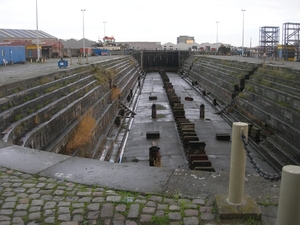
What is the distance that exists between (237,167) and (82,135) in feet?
26.7

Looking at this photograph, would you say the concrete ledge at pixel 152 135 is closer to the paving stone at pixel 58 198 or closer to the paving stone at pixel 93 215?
the paving stone at pixel 58 198

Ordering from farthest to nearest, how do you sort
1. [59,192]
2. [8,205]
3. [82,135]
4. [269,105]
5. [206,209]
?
[269,105] < [82,135] < [59,192] < [8,205] < [206,209]

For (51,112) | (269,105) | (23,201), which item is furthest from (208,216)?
(269,105)

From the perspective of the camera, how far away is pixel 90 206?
4.06 metres

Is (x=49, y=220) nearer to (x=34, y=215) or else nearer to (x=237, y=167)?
(x=34, y=215)

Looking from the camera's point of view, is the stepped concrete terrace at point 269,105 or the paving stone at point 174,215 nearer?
the paving stone at point 174,215

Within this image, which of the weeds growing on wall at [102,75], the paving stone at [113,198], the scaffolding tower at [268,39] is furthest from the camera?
the scaffolding tower at [268,39]

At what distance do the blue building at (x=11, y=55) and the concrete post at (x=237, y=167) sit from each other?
2425cm

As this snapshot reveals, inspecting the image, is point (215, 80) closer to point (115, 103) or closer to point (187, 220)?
point (115, 103)

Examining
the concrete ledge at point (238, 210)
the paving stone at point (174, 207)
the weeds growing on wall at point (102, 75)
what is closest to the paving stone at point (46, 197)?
the paving stone at point (174, 207)

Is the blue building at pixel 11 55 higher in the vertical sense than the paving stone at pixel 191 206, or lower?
higher

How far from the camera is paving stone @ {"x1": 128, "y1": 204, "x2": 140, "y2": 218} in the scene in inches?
152

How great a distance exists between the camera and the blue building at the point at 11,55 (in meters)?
25.0

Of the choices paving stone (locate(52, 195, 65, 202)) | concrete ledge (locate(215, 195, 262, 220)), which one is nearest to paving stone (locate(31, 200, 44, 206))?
paving stone (locate(52, 195, 65, 202))
